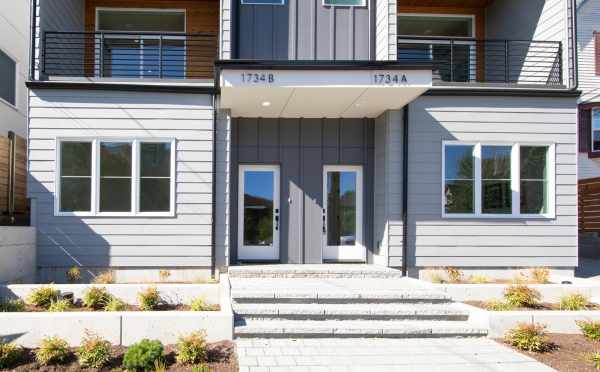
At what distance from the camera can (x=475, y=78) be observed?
488 inches

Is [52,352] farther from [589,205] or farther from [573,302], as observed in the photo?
[589,205]

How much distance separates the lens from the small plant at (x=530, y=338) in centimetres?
613

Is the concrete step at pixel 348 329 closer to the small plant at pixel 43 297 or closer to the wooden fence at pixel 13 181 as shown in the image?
the small plant at pixel 43 297

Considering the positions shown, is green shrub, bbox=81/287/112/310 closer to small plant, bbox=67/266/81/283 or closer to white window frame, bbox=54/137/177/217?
small plant, bbox=67/266/81/283

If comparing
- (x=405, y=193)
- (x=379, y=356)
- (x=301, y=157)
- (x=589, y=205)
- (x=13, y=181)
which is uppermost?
(x=301, y=157)

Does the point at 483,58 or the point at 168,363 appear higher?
the point at 483,58

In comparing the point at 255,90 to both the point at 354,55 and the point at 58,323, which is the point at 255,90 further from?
the point at 58,323

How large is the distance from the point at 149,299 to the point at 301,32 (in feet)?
20.1

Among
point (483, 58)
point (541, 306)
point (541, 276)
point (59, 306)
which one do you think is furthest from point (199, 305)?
point (483, 58)

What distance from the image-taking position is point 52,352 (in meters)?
5.38

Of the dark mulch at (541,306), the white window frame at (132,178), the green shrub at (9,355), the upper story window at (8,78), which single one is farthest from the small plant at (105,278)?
the dark mulch at (541,306)

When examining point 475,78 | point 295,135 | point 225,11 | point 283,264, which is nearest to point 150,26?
point 225,11

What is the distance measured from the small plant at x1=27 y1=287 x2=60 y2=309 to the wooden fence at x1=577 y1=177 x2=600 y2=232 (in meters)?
16.7

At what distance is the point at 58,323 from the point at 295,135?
241 inches
